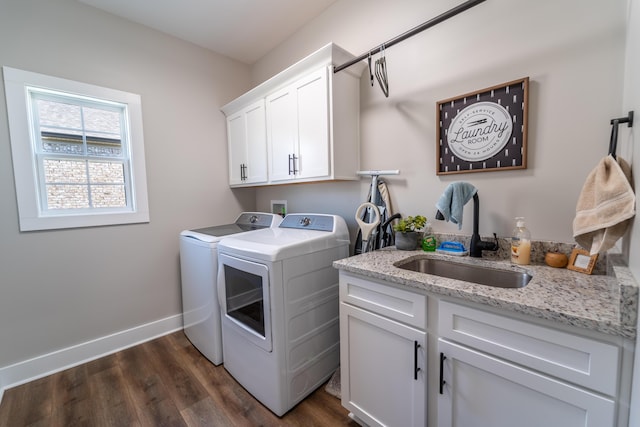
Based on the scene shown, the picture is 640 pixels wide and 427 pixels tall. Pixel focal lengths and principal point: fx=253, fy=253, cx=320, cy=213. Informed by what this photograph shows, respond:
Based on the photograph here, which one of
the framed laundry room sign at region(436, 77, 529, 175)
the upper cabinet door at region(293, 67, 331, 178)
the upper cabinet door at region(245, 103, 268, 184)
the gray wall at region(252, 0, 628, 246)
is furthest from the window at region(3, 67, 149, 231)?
the framed laundry room sign at region(436, 77, 529, 175)

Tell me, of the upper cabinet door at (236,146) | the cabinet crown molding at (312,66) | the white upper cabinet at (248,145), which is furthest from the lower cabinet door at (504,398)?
the upper cabinet door at (236,146)

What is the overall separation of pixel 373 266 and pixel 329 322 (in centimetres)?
75

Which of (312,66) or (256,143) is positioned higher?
(312,66)

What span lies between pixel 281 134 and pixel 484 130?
1.47m

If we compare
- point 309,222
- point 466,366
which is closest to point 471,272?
point 466,366

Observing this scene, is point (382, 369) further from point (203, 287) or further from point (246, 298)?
point (203, 287)

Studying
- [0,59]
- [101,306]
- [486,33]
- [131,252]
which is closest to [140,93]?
[0,59]

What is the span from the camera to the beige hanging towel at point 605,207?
0.80 meters

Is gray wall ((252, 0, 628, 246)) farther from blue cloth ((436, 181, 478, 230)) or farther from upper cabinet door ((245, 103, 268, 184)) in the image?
upper cabinet door ((245, 103, 268, 184))

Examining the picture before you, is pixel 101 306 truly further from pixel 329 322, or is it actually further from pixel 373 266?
pixel 373 266

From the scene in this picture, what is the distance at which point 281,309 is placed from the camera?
4.79ft

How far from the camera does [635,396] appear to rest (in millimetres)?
607

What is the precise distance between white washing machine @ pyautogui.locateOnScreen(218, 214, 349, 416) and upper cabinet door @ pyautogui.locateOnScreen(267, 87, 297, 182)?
581 millimetres

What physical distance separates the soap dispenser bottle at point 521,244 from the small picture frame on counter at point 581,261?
149 mm
